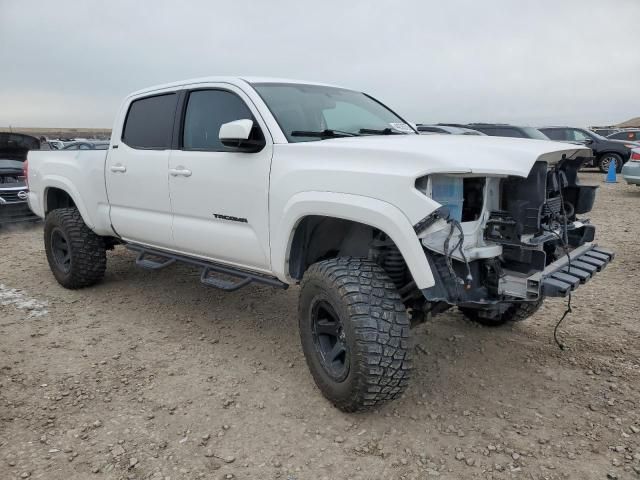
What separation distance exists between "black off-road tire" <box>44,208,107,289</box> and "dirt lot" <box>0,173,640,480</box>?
374 millimetres

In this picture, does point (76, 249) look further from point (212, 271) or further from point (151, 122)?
point (212, 271)

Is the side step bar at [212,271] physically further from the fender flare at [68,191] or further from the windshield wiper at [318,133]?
the windshield wiper at [318,133]

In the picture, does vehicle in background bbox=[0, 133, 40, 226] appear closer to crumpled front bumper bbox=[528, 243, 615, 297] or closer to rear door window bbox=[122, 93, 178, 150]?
rear door window bbox=[122, 93, 178, 150]

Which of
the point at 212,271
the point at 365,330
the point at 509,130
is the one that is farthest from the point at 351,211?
the point at 509,130

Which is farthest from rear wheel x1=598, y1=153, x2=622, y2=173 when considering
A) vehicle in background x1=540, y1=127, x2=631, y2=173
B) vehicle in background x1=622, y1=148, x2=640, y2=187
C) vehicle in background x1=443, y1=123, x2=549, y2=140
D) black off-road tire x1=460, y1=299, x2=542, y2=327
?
black off-road tire x1=460, y1=299, x2=542, y2=327

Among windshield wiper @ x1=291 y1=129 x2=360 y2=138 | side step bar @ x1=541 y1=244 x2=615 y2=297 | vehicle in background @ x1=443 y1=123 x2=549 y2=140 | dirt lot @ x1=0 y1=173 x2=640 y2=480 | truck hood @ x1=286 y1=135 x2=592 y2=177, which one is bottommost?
dirt lot @ x1=0 y1=173 x2=640 y2=480

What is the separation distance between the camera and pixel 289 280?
3.45 metres

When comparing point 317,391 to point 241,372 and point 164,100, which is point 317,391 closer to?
point 241,372

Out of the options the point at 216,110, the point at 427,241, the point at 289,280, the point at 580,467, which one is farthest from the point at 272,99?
the point at 580,467

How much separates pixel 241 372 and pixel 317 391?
62 cm

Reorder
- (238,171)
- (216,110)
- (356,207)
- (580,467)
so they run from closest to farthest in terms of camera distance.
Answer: (580,467) → (356,207) → (238,171) → (216,110)

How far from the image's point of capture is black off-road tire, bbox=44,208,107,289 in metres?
5.26

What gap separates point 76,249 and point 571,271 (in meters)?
4.49

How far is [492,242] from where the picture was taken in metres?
2.87
